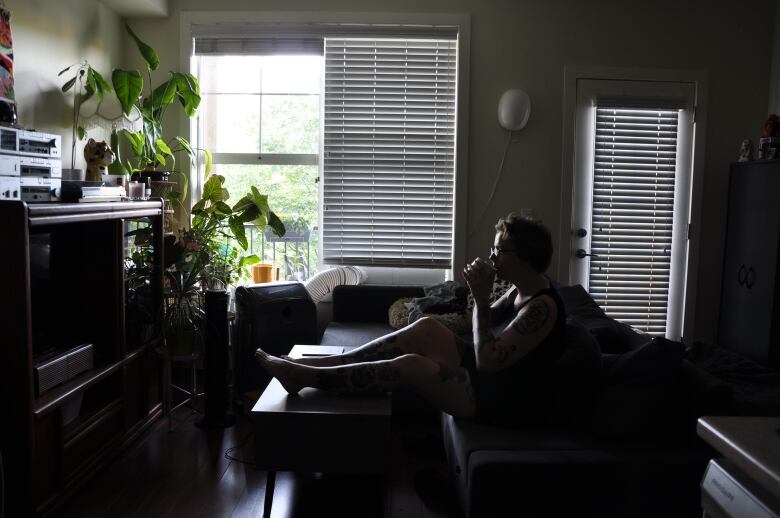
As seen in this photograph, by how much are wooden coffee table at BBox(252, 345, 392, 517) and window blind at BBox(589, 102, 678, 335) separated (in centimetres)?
258

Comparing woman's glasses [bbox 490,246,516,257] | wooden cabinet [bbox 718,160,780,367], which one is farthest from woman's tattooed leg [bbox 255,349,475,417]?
wooden cabinet [bbox 718,160,780,367]

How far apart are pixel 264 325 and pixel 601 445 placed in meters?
2.23

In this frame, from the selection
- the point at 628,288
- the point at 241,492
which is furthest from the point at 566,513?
the point at 628,288

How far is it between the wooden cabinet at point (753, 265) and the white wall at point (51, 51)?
13.0 feet

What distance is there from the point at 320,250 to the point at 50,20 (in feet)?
6.76

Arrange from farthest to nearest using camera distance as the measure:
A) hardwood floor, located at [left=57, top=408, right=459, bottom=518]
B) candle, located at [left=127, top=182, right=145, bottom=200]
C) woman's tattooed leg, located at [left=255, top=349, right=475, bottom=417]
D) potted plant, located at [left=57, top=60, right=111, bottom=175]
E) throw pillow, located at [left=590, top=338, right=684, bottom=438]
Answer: potted plant, located at [left=57, top=60, right=111, bottom=175] < candle, located at [left=127, top=182, right=145, bottom=200] < hardwood floor, located at [left=57, top=408, right=459, bottom=518] < woman's tattooed leg, located at [left=255, top=349, right=475, bottom=417] < throw pillow, located at [left=590, top=338, right=684, bottom=438]

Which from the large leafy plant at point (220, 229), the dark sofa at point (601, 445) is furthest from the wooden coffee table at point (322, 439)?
the large leafy plant at point (220, 229)

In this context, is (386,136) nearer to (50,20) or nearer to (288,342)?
(288,342)

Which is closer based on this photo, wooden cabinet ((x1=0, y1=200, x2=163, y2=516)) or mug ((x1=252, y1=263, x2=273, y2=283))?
wooden cabinet ((x1=0, y1=200, x2=163, y2=516))

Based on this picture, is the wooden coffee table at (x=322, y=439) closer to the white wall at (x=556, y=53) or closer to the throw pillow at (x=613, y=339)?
the throw pillow at (x=613, y=339)

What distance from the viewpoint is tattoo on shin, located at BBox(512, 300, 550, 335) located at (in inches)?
94.2

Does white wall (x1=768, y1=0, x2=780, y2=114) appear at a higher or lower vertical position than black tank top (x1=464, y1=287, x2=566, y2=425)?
higher

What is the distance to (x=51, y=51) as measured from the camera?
3514 millimetres

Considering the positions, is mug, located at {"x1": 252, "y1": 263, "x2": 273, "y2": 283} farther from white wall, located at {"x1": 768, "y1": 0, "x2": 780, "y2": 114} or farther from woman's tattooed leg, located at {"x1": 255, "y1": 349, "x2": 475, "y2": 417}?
white wall, located at {"x1": 768, "y1": 0, "x2": 780, "y2": 114}
